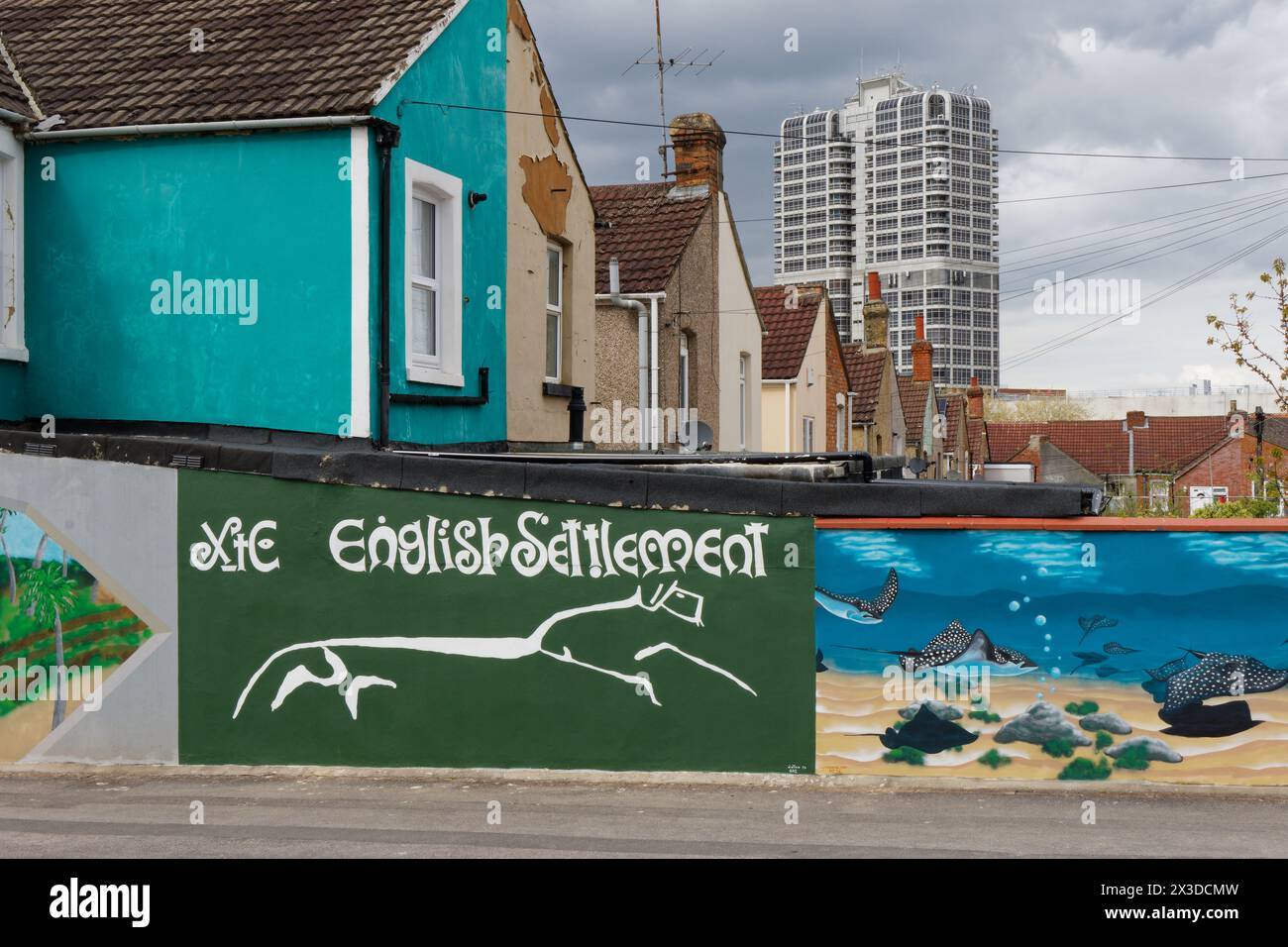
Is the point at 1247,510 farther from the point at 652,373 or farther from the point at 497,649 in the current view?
the point at 497,649

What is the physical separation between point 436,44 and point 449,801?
296 inches

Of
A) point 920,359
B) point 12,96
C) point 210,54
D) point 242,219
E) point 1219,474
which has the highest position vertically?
point 920,359

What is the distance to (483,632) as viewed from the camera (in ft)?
34.6

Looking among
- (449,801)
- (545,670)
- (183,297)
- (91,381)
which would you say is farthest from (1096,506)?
(91,381)

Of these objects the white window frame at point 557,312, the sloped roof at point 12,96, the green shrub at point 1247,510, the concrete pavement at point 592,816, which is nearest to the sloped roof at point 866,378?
the green shrub at point 1247,510

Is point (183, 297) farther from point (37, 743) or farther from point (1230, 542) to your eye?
point (1230, 542)

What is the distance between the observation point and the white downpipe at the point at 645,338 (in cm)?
2234

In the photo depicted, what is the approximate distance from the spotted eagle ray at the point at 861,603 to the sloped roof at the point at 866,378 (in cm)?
3319

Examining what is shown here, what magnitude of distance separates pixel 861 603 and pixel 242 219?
6.43 meters

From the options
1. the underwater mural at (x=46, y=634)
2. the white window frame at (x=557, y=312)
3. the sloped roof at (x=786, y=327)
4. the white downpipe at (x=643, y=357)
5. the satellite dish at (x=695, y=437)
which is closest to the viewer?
the underwater mural at (x=46, y=634)

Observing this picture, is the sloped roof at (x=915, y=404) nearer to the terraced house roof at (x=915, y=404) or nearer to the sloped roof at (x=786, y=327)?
the terraced house roof at (x=915, y=404)

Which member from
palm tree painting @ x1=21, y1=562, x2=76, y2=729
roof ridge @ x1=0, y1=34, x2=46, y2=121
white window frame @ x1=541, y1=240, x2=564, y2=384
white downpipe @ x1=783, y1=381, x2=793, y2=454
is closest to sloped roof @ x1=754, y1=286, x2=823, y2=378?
white downpipe @ x1=783, y1=381, x2=793, y2=454

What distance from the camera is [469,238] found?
561 inches

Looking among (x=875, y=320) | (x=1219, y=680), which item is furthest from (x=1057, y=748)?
(x=875, y=320)
